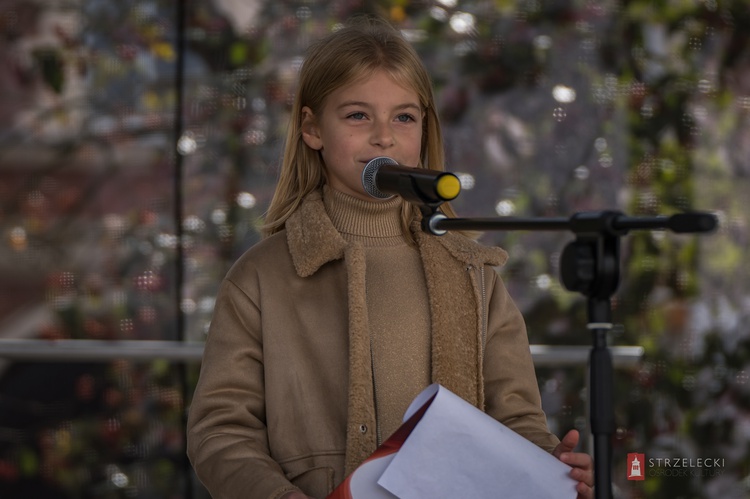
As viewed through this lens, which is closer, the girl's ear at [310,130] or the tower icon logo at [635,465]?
the girl's ear at [310,130]

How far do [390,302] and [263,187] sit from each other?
1682 millimetres

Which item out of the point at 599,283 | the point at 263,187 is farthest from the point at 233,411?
the point at 263,187

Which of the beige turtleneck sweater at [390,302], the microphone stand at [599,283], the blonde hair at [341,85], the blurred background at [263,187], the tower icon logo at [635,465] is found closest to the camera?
the microphone stand at [599,283]

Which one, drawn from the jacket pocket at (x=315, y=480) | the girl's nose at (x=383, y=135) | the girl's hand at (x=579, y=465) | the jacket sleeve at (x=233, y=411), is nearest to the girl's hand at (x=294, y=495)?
the jacket sleeve at (x=233, y=411)

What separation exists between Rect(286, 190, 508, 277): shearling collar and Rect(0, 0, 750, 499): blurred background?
1.53 meters

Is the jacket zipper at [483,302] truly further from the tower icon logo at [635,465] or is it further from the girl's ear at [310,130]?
the tower icon logo at [635,465]

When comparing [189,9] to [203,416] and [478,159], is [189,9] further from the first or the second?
[203,416]

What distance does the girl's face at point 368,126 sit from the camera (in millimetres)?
1773

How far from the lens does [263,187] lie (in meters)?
3.41

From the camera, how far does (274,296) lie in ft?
5.76

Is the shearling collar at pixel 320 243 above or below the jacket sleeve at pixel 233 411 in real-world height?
above

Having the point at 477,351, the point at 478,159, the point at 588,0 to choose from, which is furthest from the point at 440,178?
the point at 588,0

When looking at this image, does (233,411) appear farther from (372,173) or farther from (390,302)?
(372,173)

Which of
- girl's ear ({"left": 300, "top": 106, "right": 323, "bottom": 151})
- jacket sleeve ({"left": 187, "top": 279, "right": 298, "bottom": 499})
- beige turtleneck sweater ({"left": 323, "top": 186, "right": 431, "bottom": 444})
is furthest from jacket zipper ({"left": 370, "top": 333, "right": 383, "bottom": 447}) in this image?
girl's ear ({"left": 300, "top": 106, "right": 323, "bottom": 151})
